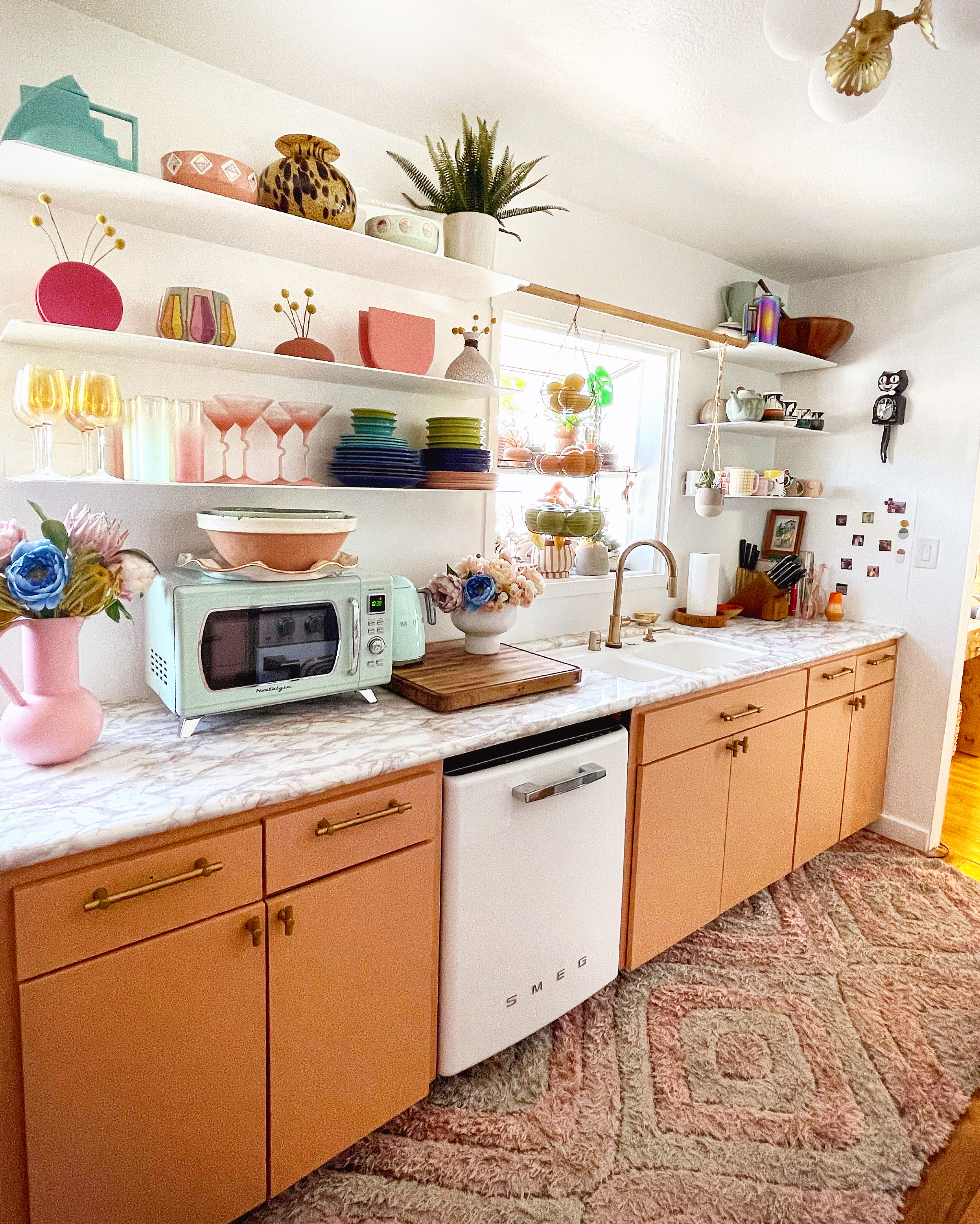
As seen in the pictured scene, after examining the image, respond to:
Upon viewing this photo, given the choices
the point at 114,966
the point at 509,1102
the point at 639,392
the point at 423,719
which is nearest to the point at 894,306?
the point at 639,392

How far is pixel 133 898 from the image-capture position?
3.93ft

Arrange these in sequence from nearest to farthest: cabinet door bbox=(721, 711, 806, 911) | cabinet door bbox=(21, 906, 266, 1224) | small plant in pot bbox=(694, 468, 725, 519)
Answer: cabinet door bbox=(21, 906, 266, 1224)
cabinet door bbox=(721, 711, 806, 911)
small plant in pot bbox=(694, 468, 725, 519)

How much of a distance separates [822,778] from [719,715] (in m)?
0.84

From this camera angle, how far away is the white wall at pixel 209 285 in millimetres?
1590

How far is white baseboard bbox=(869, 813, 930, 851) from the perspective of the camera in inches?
125

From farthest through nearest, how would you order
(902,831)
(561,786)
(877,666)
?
1. (902,831)
2. (877,666)
3. (561,786)

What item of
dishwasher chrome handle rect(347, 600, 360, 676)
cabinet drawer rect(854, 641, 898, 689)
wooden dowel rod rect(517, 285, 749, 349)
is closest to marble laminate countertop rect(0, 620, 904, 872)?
dishwasher chrome handle rect(347, 600, 360, 676)

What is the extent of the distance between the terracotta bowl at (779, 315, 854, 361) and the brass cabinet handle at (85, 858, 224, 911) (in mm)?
2905

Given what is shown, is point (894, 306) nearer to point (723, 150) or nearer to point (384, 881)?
point (723, 150)

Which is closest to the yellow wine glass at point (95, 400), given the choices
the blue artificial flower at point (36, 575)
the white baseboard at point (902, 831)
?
the blue artificial flower at point (36, 575)

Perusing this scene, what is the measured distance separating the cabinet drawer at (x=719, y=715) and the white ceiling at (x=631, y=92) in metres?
1.55

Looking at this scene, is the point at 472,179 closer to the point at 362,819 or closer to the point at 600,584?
the point at 600,584

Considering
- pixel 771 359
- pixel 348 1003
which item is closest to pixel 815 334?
pixel 771 359

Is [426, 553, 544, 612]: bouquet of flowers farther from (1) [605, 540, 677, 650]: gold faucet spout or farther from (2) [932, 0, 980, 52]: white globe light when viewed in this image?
(2) [932, 0, 980, 52]: white globe light
